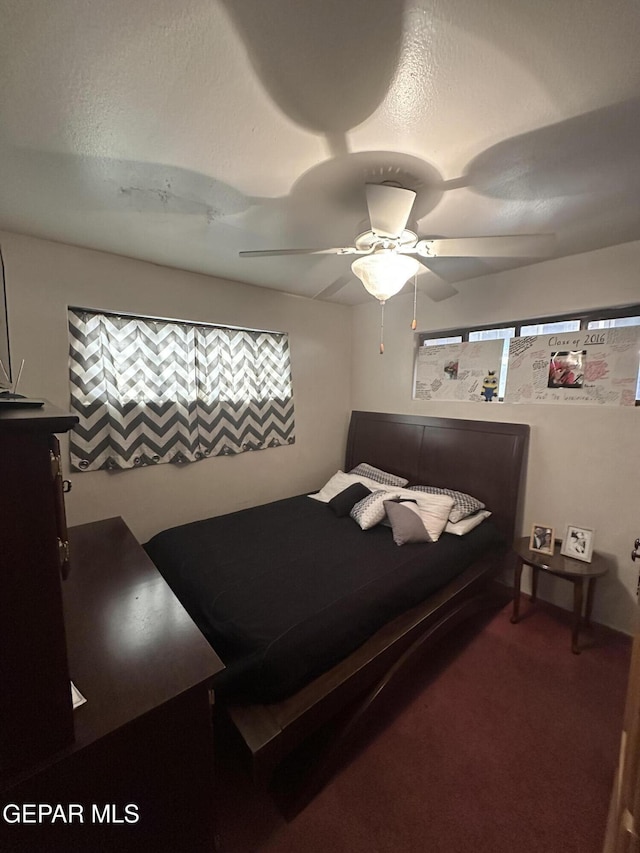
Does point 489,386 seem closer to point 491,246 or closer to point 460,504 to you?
point 460,504

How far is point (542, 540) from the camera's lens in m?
2.26

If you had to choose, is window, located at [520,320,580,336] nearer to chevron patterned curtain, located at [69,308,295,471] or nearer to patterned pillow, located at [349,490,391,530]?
patterned pillow, located at [349,490,391,530]

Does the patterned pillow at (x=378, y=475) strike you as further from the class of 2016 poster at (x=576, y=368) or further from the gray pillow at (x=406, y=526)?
the class of 2016 poster at (x=576, y=368)

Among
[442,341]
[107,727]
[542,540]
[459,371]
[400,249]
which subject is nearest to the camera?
[107,727]

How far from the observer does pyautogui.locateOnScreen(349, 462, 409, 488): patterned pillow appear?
297 centimetres

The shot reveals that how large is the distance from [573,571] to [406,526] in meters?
1.00

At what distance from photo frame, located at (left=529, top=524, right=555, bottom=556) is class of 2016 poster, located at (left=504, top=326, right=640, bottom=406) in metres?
0.90

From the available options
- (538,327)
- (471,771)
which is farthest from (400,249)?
(471,771)

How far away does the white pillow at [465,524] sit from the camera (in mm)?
2318

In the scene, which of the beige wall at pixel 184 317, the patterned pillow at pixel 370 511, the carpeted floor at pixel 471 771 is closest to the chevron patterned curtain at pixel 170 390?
the beige wall at pixel 184 317

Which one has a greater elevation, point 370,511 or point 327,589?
point 370,511

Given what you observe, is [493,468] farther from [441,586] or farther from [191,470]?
[191,470]

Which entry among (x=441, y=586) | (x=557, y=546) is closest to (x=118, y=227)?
(x=441, y=586)

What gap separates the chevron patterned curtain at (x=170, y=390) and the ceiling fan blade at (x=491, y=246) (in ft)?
5.81
